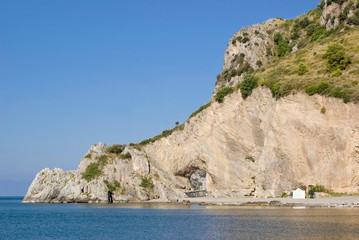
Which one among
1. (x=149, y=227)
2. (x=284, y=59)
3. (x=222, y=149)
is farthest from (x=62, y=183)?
(x=149, y=227)

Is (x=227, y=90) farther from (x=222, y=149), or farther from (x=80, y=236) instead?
(x=80, y=236)

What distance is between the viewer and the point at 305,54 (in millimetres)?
70562

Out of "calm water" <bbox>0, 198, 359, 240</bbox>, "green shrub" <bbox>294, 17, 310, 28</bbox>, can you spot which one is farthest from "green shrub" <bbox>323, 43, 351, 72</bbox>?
"green shrub" <bbox>294, 17, 310, 28</bbox>

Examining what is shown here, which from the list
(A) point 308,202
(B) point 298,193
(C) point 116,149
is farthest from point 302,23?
(A) point 308,202

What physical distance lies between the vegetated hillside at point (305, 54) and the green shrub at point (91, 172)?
29716mm

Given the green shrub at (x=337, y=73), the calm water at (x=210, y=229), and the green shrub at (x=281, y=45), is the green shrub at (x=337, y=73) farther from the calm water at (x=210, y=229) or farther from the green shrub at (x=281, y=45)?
the green shrub at (x=281, y=45)

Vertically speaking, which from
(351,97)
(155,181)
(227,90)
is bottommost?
(155,181)

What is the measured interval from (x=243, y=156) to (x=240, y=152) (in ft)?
2.44

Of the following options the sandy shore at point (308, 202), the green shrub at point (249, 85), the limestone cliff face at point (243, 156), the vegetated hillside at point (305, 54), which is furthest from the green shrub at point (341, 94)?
the green shrub at point (249, 85)

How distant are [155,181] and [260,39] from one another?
3712 centimetres

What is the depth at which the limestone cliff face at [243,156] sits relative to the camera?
52125mm

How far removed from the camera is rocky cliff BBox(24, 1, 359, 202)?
2069 inches

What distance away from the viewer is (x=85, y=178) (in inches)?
3157

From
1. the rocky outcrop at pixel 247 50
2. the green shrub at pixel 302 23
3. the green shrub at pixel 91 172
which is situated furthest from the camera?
the green shrub at pixel 302 23
